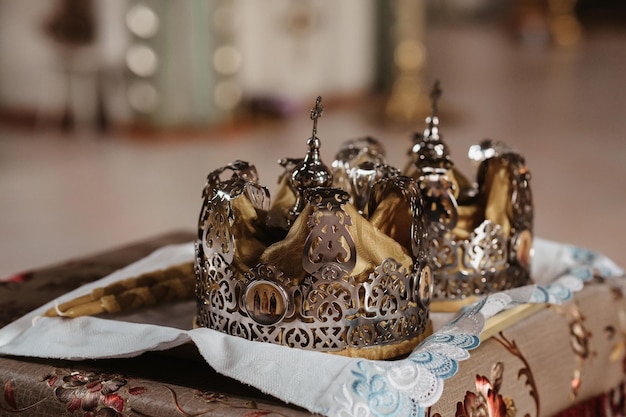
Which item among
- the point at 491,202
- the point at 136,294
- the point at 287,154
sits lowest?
the point at 287,154

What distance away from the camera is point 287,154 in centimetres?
524

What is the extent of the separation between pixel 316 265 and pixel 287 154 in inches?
161

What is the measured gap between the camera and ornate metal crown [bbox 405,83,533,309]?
4.77 ft

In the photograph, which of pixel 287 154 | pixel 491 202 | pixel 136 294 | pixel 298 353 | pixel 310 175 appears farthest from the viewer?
pixel 287 154

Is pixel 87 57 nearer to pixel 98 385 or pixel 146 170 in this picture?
pixel 146 170

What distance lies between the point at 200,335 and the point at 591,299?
0.62m

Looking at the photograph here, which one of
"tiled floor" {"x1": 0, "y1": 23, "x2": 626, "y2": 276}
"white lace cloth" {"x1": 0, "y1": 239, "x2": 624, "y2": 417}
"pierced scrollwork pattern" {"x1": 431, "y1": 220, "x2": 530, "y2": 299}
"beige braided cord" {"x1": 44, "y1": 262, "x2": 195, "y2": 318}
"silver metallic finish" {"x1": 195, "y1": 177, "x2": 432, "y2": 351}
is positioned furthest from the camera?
"tiled floor" {"x1": 0, "y1": 23, "x2": 626, "y2": 276}

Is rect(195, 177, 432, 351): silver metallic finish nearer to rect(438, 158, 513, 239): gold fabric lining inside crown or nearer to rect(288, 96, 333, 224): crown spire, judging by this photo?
rect(288, 96, 333, 224): crown spire

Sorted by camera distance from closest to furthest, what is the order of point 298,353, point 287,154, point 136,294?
point 298,353 → point 136,294 → point 287,154

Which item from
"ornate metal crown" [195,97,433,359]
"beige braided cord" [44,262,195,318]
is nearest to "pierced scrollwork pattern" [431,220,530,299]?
"ornate metal crown" [195,97,433,359]

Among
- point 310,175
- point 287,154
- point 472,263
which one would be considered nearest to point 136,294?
point 310,175

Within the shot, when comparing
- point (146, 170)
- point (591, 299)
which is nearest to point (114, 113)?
point (146, 170)

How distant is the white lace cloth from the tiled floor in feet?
7.21

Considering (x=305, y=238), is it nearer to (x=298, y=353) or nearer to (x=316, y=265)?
(x=316, y=265)
